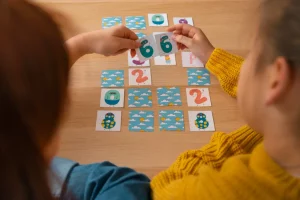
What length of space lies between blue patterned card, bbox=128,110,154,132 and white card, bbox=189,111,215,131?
0.31 ft

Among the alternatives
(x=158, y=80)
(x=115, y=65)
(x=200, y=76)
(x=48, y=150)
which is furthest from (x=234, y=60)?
(x=48, y=150)

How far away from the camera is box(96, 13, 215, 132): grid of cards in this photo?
985 mm

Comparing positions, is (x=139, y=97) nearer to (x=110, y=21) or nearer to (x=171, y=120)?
(x=171, y=120)

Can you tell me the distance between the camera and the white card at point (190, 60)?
110 centimetres

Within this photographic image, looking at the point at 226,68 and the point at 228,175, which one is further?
the point at 226,68

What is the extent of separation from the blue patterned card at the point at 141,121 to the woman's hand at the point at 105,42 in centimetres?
19

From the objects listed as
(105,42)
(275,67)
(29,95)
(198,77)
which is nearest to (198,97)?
(198,77)

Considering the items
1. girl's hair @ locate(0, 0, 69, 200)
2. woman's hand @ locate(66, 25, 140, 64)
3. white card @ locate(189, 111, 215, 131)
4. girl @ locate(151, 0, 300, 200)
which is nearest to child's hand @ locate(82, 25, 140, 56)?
woman's hand @ locate(66, 25, 140, 64)

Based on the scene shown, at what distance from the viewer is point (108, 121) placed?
0.98m

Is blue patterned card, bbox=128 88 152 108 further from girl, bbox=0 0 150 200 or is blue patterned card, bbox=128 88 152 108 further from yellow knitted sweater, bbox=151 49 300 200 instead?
girl, bbox=0 0 150 200

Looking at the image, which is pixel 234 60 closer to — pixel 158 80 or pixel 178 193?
A: pixel 158 80

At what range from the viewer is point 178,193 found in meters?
0.77

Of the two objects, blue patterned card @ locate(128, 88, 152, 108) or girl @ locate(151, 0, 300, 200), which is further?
blue patterned card @ locate(128, 88, 152, 108)

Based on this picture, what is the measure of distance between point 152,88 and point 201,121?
0.50ft
